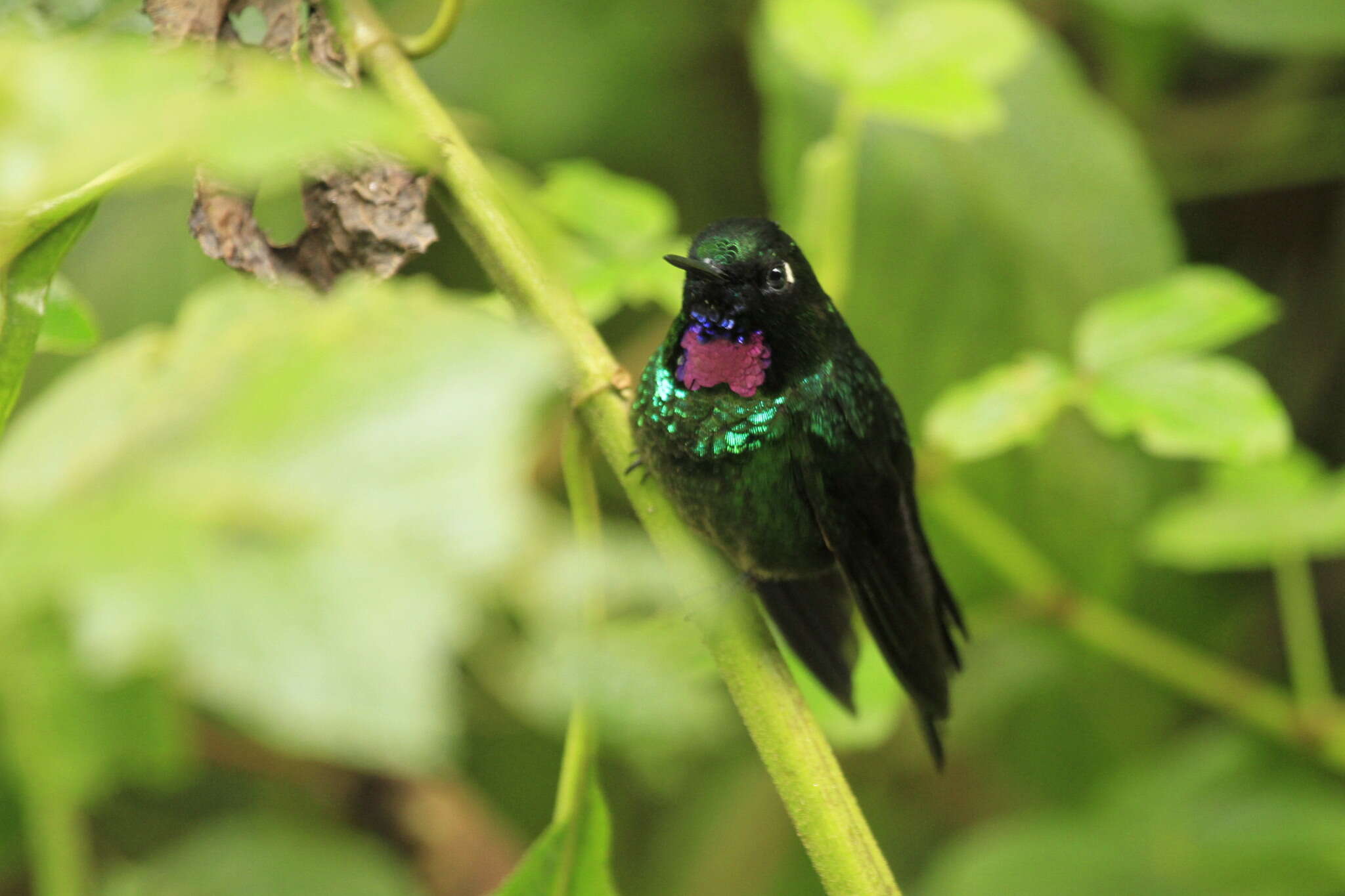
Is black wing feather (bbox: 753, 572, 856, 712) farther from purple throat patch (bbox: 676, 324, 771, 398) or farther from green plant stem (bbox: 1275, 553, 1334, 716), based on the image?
green plant stem (bbox: 1275, 553, 1334, 716)

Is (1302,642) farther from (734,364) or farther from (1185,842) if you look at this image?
(734,364)

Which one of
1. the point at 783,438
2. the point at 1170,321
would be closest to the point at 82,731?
the point at 783,438

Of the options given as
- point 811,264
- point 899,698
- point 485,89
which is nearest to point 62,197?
point 811,264

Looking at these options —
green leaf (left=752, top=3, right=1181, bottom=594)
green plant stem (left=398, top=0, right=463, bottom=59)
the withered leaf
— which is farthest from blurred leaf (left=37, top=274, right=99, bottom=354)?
green leaf (left=752, top=3, right=1181, bottom=594)

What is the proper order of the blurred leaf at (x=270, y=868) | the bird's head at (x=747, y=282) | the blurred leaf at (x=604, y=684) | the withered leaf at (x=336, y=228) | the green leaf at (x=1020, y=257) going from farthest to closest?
the green leaf at (x=1020, y=257) → the blurred leaf at (x=270, y=868) → the bird's head at (x=747, y=282) → the withered leaf at (x=336, y=228) → the blurred leaf at (x=604, y=684)

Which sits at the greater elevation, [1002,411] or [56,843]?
[1002,411]

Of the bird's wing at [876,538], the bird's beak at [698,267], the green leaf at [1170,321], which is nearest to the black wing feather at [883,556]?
the bird's wing at [876,538]

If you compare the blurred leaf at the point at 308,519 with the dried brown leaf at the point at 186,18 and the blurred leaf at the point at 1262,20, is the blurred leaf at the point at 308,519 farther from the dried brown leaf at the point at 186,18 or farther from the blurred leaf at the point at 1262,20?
the blurred leaf at the point at 1262,20
